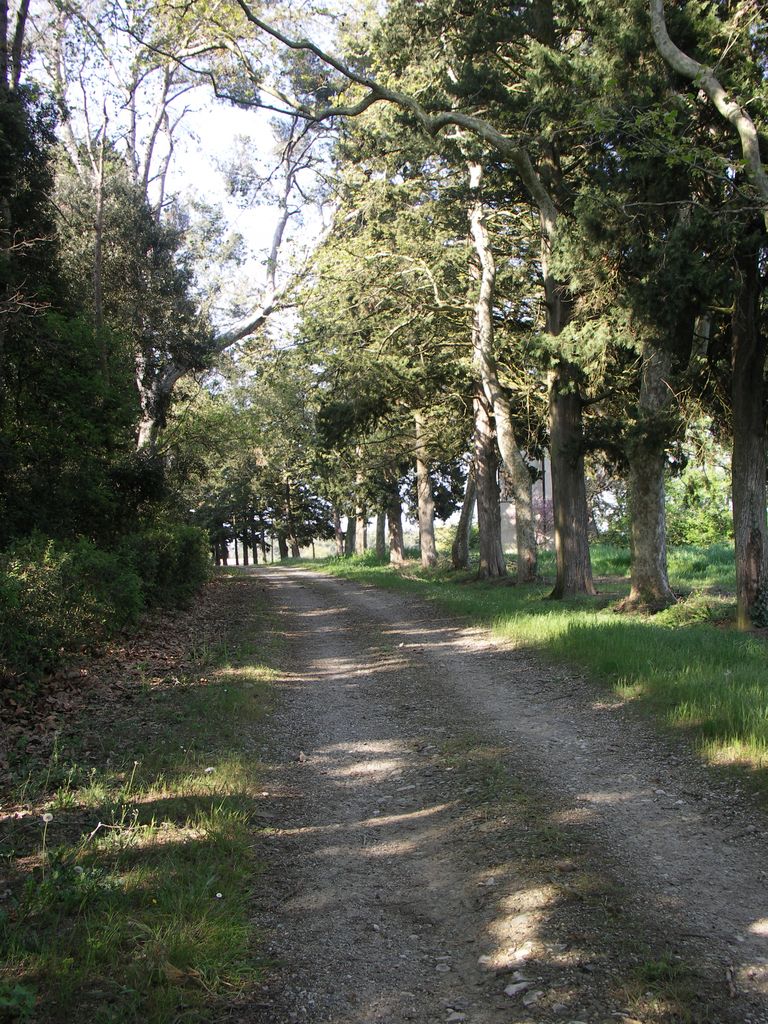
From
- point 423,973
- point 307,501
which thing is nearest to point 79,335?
point 423,973

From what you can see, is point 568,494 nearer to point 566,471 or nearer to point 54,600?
point 566,471

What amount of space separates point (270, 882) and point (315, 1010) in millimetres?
1222

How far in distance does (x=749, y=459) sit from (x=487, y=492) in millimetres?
11439

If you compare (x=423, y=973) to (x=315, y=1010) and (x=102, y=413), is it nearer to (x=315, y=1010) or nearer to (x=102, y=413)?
Answer: (x=315, y=1010)

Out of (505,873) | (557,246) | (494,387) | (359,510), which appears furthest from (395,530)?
(505,873)

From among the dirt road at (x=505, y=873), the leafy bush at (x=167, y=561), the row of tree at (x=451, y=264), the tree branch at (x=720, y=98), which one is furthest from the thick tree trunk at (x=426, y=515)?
the dirt road at (x=505, y=873)

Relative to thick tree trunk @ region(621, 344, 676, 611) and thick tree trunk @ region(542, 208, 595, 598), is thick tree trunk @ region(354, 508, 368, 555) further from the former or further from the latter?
thick tree trunk @ region(621, 344, 676, 611)

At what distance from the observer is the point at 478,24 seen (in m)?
13.7

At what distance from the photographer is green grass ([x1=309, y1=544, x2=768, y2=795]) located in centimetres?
600

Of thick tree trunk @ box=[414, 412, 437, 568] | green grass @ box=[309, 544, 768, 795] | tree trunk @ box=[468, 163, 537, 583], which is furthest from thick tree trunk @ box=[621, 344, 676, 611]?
thick tree trunk @ box=[414, 412, 437, 568]

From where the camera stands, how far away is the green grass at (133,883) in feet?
10.2

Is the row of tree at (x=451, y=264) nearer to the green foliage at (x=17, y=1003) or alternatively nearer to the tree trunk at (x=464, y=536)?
the tree trunk at (x=464, y=536)

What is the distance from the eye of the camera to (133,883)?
13.2 feet

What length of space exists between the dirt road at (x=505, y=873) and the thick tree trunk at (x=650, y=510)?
642 cm
